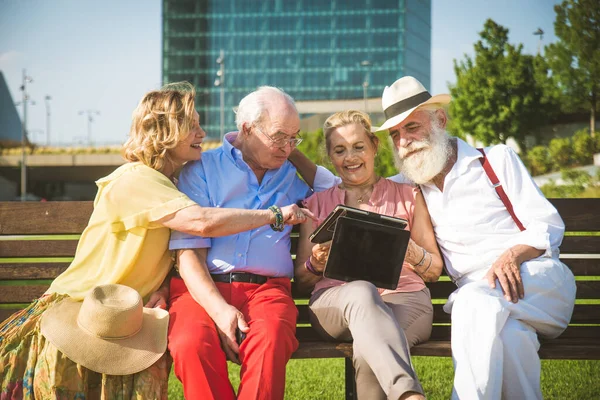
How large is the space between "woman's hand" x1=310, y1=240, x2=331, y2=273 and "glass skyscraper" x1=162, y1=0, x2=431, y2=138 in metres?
77.4

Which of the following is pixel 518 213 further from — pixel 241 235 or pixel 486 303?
pixel 241 235

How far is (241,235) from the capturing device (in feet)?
11.4

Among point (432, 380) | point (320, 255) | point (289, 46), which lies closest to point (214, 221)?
point (320, 255)

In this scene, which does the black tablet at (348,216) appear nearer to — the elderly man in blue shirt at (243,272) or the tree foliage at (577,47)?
the elderly man in blue shirt at (243,272)

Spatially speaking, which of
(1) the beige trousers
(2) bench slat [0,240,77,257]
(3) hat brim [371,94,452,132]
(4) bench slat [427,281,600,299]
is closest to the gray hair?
(3) hat brim [371,94,452,132]

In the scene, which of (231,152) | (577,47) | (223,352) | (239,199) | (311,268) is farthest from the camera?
(577,47)

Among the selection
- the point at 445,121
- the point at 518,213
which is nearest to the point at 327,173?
the point at 445,121

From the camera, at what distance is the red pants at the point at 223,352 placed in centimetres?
281

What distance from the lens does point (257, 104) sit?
12.2 feet

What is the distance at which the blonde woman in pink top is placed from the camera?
2805mm

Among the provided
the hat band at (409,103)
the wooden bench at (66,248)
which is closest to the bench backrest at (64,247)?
the wooden bench at (66,248)

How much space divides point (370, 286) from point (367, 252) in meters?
0.18

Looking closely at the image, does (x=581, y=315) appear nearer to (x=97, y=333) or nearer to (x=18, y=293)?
(x=97, y=333)

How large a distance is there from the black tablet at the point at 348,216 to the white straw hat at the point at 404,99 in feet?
2.44
